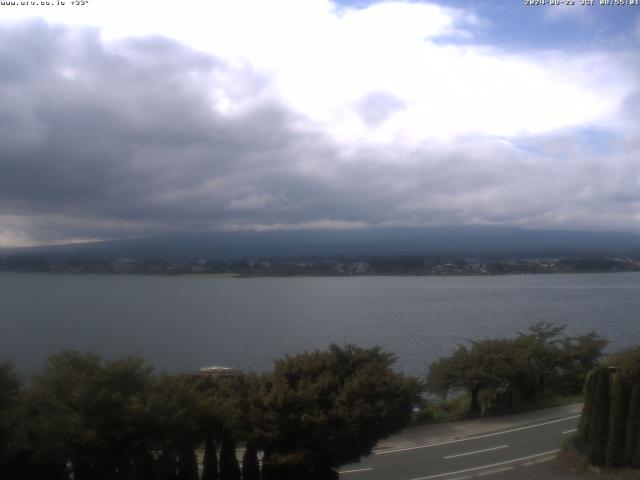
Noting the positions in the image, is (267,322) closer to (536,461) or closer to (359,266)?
(536,461)

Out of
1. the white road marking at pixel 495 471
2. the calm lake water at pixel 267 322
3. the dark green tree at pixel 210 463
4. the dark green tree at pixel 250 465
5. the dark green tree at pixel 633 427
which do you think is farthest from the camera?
the calm lake water at pixel 267 322

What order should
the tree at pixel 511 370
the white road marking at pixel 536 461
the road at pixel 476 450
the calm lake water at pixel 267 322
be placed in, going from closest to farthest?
the road at pixel 476 450
the white road marking at pixel 536 461
the tree at pixel 511 370
the calm lake water at pixel 267 322

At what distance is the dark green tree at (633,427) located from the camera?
48.5 ft

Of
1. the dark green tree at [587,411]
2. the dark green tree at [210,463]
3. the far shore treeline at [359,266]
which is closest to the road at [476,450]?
the dark green tree at [587,411]

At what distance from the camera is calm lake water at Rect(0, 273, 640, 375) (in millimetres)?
47156

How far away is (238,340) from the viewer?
53.9 meters

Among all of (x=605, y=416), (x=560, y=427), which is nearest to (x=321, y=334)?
(x=560, y=427)

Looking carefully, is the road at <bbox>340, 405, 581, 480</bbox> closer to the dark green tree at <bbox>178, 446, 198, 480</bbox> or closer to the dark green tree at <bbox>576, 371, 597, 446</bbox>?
the dark green tree at <bbox>576, 371, 597, 446</bbox>

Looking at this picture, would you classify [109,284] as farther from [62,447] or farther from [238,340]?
[62,447]

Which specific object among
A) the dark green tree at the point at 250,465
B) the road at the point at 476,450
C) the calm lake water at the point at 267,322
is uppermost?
the dark green tree at the point at 250,465

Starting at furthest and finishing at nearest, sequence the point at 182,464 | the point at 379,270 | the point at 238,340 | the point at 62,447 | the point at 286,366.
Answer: the point at 379,270
the point at 238,340
the point at 286,366
the point at 182,464
the point at 62,447

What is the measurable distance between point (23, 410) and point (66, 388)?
778 mm

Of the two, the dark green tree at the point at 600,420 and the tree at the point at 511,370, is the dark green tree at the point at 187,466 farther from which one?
the tree at the point at 511,370

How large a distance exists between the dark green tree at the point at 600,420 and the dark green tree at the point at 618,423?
0.23 meters
